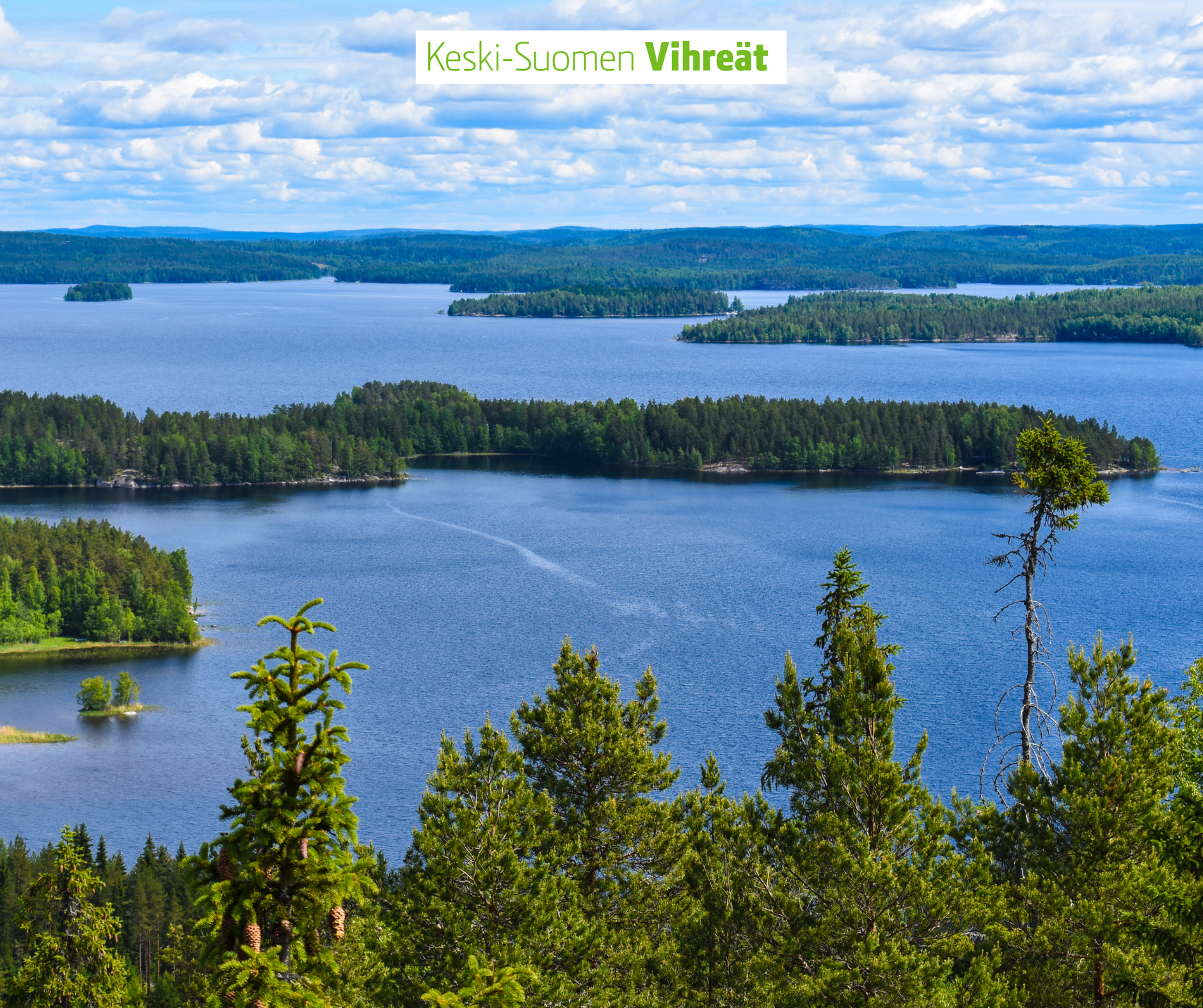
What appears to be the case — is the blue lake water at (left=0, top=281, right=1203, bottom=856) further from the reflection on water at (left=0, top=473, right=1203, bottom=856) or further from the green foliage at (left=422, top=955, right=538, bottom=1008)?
the green foliage at (left=422, top=955, right=538, bottom=1008)

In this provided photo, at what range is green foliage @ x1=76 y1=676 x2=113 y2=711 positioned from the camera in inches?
2933

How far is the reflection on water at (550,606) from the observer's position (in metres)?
63.7

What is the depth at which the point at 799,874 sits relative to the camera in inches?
925

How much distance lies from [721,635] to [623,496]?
189 feet

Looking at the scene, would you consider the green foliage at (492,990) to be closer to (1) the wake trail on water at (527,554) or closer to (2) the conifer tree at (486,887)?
(2) the conifer tree at (486,887)

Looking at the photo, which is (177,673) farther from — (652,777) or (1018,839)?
(1018,839)

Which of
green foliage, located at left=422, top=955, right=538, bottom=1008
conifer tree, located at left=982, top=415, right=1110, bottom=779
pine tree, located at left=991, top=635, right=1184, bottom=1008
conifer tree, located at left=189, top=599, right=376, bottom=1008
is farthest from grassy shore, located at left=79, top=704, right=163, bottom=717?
green foliage, located at left=422, top=955, right=538, bottom=1008

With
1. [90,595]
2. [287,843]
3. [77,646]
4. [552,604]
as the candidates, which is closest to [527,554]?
[552,604]

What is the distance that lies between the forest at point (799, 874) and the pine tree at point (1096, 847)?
0.15 feet

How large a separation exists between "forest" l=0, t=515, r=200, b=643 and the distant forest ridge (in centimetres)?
5143

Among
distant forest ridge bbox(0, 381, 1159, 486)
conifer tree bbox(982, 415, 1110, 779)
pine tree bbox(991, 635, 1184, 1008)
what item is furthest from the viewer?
distant forest ridge bbox(0, 381, 1159, 486)

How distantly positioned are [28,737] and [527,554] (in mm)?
47228

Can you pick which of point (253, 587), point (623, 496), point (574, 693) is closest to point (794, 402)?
point (623, 496)

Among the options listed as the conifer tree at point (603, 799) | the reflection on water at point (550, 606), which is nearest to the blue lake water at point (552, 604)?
the reflection on water at point (550, 606)
